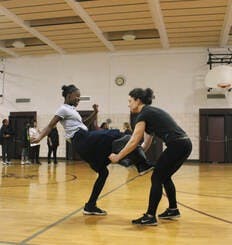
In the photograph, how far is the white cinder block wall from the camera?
1348 centimetres

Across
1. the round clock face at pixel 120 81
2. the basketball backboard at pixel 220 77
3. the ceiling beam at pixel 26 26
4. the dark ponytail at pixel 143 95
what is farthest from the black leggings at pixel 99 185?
the round clock face at pixel 120 81

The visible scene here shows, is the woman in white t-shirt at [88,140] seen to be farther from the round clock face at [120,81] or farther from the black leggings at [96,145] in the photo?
the round clock face at [120,81]

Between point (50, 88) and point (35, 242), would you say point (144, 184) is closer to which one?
point (35, 242)

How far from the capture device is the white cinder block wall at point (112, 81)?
1348cm

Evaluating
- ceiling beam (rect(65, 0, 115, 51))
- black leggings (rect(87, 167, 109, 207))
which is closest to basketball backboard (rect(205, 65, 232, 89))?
ceiling beam (rect(65, 0, 115, 51))

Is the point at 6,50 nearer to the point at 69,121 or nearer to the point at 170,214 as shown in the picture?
the point at 69,121

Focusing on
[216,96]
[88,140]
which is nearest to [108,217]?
[88,140]

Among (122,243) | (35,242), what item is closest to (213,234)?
(122,243)

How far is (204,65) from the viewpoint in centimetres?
1347

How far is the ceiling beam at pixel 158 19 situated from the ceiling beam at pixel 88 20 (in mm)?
1852

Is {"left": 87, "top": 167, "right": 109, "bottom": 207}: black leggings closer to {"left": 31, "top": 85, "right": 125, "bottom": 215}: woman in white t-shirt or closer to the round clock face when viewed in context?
{"left": 31, "top": 85, "right": 125, "bottom": 215}: woman in white t-shirt

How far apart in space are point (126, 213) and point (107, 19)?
7.69 metres

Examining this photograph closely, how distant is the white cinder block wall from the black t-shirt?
989 cm

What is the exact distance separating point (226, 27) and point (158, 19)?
2229 mm
